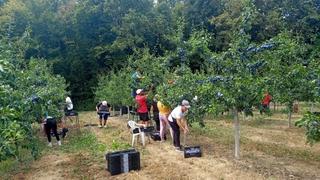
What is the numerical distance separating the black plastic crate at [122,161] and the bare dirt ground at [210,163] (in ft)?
0.62

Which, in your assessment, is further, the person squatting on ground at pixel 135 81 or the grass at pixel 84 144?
the person squatting on ground at pixel 135 81

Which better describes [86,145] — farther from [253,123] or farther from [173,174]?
[253,123]

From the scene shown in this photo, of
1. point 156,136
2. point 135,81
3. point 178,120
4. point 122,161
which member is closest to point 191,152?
point 178,120

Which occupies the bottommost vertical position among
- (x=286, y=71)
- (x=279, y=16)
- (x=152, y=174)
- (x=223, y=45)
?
(x=152, y=174)

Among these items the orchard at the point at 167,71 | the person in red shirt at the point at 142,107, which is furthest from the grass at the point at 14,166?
the person in red shirt at the point at 142,107

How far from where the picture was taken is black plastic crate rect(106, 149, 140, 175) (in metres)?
10.4

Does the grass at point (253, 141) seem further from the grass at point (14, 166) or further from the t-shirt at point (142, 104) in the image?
the grass at point (14, 166)

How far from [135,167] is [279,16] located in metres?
26.5

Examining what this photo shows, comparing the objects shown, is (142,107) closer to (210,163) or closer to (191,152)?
(191,152)

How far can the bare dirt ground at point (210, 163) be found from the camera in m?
10.1

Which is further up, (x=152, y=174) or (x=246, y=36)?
(x=246, y=36)

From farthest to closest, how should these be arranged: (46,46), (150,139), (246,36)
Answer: (46,46), (150,139), (246,36)

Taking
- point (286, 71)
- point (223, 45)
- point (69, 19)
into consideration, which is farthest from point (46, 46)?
point (286, 71)

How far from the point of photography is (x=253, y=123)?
19.2 meters
